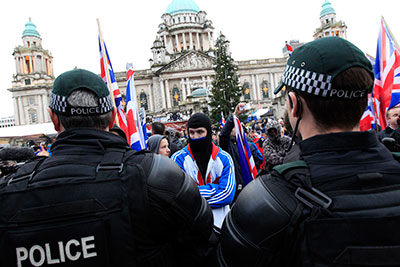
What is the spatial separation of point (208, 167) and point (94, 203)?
2.11 metres

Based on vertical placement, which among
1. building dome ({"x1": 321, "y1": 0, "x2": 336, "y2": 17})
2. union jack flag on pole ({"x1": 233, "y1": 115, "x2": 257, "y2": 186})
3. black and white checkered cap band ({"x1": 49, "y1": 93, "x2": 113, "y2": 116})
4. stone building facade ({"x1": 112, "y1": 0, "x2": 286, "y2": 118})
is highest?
building dome ({"x1": 321, "y1": 0, "x2": 336, "y2": 17})

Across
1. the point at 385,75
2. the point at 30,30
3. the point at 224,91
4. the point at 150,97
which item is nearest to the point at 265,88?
the point at 150,97

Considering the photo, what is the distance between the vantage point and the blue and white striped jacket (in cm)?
319

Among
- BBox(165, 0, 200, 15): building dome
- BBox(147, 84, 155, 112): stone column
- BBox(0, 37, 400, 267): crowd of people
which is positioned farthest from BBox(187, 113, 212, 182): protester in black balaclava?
BBox(165, 0, 200, 15): building dome

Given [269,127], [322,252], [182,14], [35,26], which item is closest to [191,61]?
[182,14]

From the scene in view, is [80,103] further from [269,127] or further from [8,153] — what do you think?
[269,127]

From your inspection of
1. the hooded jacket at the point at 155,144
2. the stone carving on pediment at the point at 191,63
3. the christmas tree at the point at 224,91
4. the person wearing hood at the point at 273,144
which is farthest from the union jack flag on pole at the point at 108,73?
the stone carving on pediment at the point at 191,63

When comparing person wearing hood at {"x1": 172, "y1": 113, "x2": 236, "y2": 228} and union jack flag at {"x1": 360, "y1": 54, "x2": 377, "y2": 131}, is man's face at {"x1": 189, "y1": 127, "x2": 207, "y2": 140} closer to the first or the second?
person wearing hood at {"x1": 172, "y1": 113, "x2": 236, "y2": 228}

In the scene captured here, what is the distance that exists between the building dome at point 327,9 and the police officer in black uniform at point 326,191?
71.0 metres

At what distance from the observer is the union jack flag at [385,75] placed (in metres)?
4.82

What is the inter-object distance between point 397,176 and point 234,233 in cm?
73

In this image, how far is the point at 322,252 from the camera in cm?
117

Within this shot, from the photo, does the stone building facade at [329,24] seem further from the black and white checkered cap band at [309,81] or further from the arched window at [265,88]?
the black and white checkered cap band at [309,81]

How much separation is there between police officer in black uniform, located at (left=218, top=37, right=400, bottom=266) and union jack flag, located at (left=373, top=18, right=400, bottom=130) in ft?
13.5
